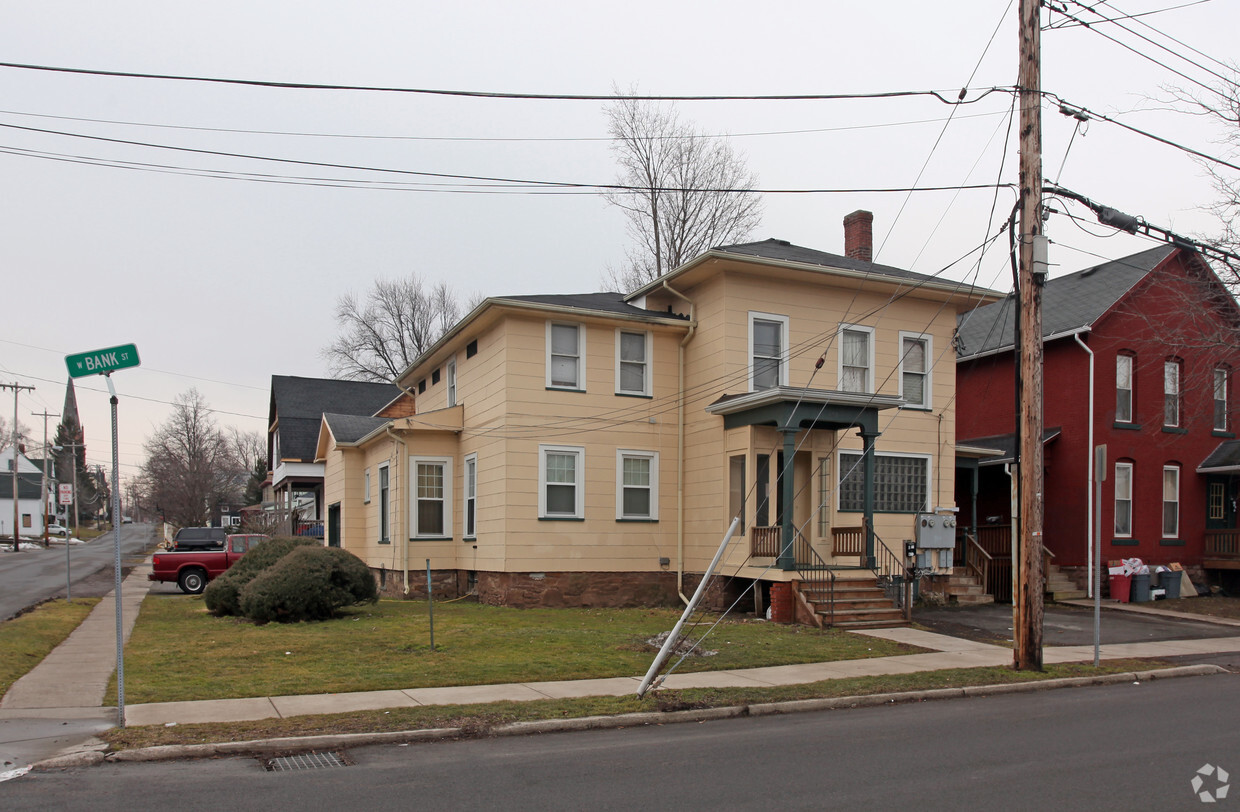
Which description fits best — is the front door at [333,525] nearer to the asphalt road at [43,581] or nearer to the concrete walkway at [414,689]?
the asphalt road at [43,581]

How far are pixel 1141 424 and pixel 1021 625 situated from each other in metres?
15.2

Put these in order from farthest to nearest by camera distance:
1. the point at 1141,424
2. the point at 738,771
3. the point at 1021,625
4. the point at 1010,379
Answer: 1. the point at 1010,379
2. the point at 1141,424
3. the point at 1021,625
4. the point at 738,771

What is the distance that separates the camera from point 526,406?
19656mm

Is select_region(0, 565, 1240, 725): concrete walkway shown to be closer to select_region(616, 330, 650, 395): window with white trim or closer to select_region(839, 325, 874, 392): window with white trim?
select_region(839, 325, 874, 392): window with white trim

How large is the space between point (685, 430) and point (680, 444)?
37 centimetres

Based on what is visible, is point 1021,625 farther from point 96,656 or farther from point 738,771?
point 96,656

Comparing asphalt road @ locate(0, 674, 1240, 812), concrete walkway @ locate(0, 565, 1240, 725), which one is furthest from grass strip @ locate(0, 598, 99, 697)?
asphalt road @ locate(0, 674, 1240, 812)

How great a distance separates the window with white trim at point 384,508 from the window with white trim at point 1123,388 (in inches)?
744

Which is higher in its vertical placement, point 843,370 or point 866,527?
point 843,370

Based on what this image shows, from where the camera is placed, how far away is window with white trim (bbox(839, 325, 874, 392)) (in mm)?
20969

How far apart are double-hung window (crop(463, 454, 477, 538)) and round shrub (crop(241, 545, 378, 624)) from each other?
14.4 ft

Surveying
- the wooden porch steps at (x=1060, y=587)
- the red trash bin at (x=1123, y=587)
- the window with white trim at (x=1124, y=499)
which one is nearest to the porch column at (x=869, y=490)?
the wooden porch steps at (x=1060, y=587)

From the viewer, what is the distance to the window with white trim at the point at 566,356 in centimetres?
2009

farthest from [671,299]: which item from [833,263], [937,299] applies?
[937,299]
